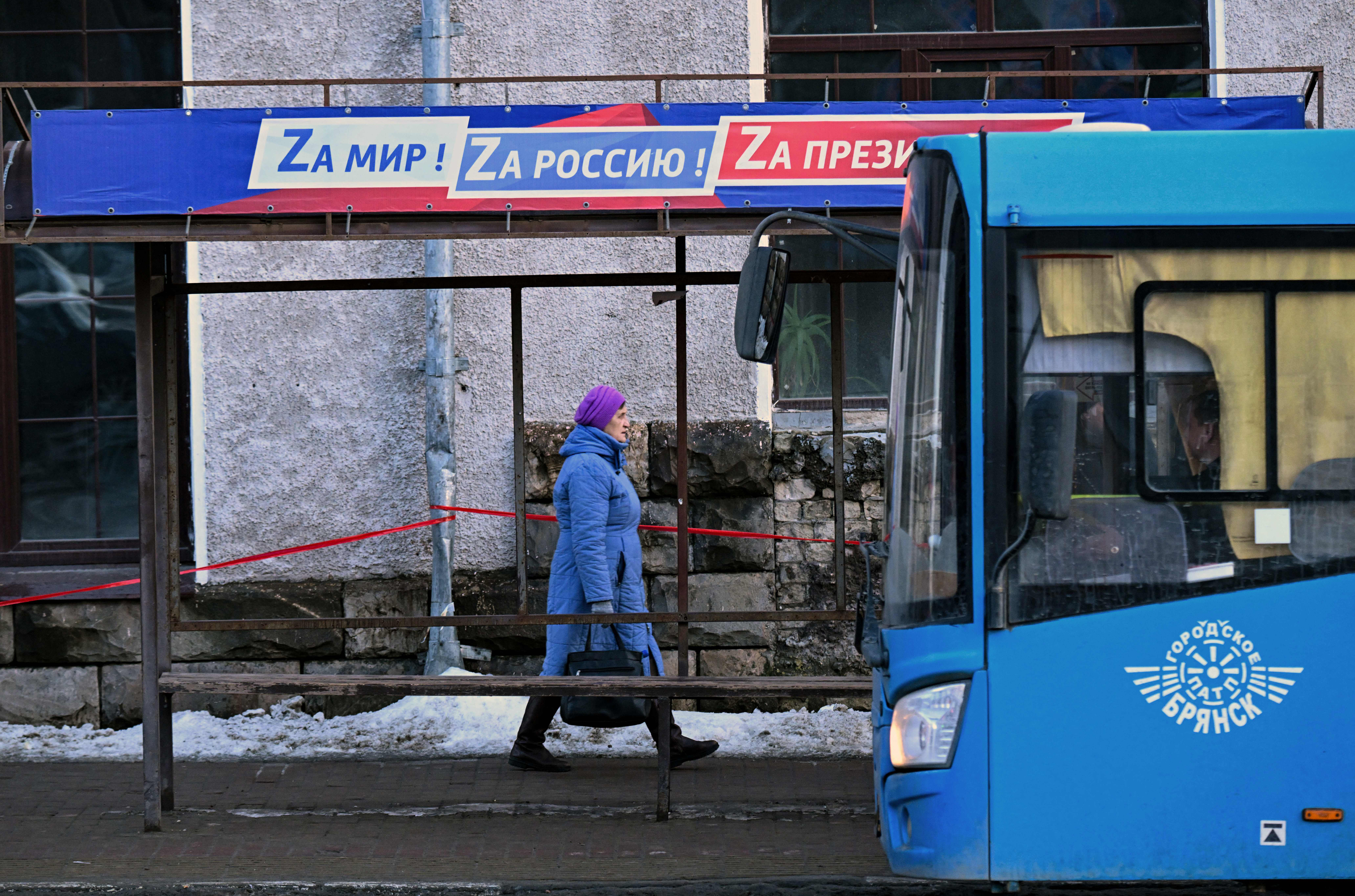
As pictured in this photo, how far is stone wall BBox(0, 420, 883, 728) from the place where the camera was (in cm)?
764

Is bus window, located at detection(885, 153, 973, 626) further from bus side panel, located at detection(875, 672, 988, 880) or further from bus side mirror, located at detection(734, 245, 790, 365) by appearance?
bus side mirror, located at detection(734, 245, 790, 365)

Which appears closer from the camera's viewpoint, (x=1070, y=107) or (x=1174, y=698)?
(x=1174, y=698)

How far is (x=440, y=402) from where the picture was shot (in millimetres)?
7617

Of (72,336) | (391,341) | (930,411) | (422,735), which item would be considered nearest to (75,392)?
(72,336)

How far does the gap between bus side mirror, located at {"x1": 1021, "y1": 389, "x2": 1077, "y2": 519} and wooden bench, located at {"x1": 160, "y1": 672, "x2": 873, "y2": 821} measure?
2.11 meters

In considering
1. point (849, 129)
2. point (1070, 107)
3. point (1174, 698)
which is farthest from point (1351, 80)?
point (1174, 698)

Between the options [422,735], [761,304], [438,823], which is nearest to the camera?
[761,304]

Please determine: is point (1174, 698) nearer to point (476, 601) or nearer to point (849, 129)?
point (849, 129)

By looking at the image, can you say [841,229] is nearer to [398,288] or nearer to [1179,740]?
[1179,740]

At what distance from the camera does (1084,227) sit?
365cm

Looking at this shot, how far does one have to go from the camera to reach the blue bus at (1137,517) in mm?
3527

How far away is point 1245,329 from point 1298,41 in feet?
16.8

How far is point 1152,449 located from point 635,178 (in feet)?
7.65

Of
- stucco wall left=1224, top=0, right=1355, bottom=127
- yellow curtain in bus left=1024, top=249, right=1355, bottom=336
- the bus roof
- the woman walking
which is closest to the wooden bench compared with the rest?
the woman walking
